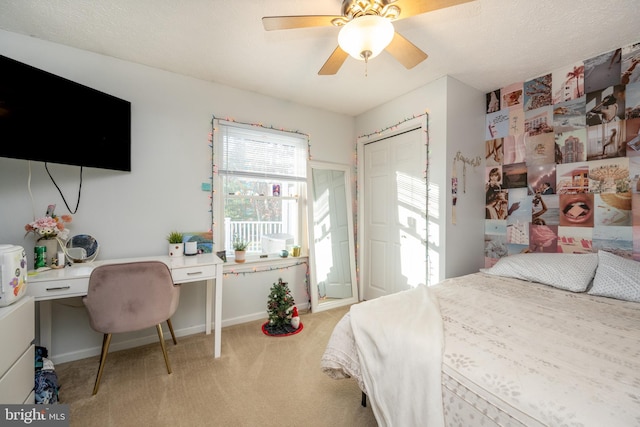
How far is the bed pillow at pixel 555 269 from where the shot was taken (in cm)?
190

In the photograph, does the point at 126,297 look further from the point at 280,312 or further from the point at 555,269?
the point at 555,269

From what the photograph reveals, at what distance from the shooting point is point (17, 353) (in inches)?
52.1

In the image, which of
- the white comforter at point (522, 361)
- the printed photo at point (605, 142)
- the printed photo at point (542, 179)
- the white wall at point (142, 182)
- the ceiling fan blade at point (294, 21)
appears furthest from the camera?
the printed photo at point (542, 179)

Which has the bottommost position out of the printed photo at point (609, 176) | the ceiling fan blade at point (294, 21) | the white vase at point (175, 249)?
the white vase at point (175, 249)

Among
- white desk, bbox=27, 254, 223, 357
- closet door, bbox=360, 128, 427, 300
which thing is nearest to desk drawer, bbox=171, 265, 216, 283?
white desk, bbox=27, 254, 223, 357

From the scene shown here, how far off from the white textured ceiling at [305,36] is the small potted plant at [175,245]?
1.60m

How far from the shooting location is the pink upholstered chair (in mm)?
1691

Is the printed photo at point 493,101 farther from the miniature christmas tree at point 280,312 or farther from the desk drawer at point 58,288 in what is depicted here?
the desk drawer at point 58,288

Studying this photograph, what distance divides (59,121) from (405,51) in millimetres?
2419

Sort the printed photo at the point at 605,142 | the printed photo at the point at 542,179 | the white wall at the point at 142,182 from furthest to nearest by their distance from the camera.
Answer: the printed photo at the point at 542,179, the printed photo at the point at 605,142, the white wall at the point at 142,182

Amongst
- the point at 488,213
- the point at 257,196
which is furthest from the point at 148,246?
the point at 488,213

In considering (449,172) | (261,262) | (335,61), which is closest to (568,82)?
(449,172)

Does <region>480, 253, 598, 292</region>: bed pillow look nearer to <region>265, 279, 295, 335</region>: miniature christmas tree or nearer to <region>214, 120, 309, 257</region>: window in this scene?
<region>265, 279, 295, 335</region>: miniature christmas tree

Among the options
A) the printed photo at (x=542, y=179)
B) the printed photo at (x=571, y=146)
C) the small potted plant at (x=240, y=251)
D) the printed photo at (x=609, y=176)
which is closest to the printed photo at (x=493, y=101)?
the printed photo at (x=571, y=146)
